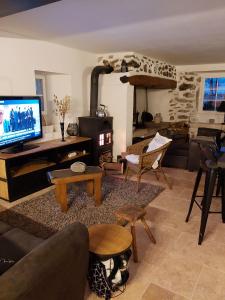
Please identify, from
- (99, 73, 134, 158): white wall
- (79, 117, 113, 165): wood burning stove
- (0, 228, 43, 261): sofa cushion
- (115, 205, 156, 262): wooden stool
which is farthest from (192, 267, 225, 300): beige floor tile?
(99, 73, 134, 158): white wall

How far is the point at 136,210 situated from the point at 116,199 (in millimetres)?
1153

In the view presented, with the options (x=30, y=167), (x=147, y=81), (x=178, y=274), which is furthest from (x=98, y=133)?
(x=178, y=274)

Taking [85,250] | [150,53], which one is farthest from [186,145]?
[85,250]

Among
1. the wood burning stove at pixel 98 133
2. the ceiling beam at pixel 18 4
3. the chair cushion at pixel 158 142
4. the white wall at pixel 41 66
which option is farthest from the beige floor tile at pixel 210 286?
the white wall at pixel 41 66

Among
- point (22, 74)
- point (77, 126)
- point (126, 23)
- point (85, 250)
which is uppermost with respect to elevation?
point (126, 23)

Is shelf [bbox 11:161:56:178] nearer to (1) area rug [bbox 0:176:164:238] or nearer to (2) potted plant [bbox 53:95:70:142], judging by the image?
(1) area rug [bbox 0:176:164:238]

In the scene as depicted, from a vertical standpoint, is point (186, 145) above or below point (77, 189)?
above

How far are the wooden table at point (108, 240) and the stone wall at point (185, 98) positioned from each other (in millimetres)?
5453

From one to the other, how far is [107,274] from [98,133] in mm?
3106

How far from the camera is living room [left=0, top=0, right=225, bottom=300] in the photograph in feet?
5.68

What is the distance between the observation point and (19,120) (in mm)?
3422

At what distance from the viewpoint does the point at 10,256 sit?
1.52 metres

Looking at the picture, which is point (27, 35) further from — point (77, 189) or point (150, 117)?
point (150, 117)

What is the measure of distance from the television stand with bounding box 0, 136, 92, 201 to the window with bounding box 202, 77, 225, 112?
3.91 metres
